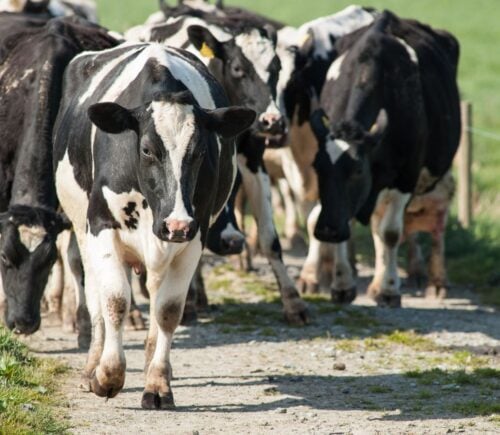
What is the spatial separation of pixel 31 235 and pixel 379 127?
4.02 m

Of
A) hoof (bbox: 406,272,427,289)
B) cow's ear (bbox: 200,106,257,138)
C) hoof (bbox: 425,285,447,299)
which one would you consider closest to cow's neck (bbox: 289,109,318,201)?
hoof (bbox: 406,272,427,289)

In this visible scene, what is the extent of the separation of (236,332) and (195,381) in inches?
86.0

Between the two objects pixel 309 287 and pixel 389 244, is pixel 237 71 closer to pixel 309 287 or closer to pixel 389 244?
pixel 389 244

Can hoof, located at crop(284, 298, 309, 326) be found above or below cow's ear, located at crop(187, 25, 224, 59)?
below

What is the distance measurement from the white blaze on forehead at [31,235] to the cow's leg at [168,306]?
5.70 ft

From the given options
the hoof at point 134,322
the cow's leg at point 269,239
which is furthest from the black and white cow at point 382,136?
the hoof at point 134,322

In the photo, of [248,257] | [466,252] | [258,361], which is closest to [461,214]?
[466,252]

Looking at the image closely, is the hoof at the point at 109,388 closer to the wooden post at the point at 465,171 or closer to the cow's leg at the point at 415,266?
the cow's leg at the point at 415,266

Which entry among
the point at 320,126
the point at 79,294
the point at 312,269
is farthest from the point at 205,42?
the point at 79,294

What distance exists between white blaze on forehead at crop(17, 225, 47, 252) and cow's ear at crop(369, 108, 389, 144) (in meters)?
3.83

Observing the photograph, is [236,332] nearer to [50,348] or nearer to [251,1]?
[50,348]

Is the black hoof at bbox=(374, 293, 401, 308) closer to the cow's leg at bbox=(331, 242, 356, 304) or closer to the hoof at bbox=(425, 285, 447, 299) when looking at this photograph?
the cow's leg at bbox=(331, 242, 356, 304)

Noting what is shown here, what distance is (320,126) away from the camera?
41.9 ft

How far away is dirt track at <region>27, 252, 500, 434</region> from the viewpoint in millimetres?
7980
